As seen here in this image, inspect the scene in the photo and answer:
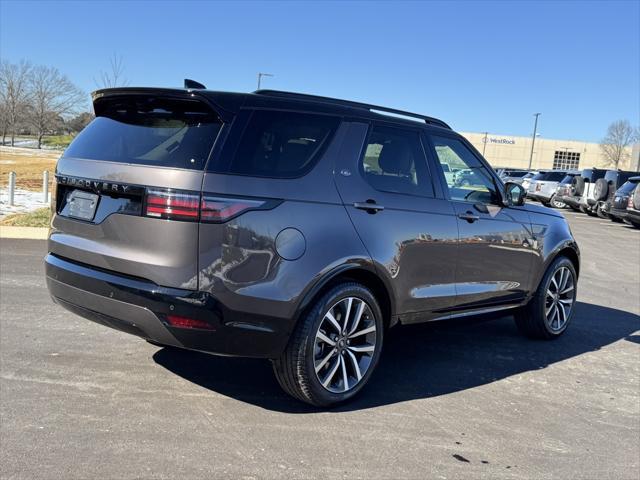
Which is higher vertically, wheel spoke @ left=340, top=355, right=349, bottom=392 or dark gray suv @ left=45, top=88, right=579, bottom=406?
dark gray suv @ left=45, top=88, right=579, bottom=406

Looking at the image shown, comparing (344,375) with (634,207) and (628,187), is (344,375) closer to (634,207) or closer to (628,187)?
(634,207)

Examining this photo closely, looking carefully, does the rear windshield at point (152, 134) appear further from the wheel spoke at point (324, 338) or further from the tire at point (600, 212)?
the tire at point (600, 212)

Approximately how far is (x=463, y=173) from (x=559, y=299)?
1931 mm

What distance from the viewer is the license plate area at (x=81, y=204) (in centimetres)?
377

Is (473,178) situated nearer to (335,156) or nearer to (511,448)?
(335,156)

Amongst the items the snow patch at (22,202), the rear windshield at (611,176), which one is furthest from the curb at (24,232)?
the rear windshield at (611,176)

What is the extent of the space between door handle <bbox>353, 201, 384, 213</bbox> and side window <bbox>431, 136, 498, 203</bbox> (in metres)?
0.94

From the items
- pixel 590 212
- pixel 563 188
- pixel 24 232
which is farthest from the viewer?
pixel 563 188

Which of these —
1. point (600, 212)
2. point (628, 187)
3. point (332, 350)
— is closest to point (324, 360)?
point (332, 350)

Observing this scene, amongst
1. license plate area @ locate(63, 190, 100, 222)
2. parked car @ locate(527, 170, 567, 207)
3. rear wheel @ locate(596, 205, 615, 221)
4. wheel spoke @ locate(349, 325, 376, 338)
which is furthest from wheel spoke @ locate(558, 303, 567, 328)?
parked car @ locate(527, 170, 567, 207)

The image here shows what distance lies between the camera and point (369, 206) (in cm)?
408

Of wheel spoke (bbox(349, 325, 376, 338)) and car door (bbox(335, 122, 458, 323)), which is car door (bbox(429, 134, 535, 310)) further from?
wheel spoke (bbox(349, 325, 376, 338))

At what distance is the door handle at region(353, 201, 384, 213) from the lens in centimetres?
402

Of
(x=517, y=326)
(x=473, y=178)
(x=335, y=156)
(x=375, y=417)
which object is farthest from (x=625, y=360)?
(x=335, y=156)
